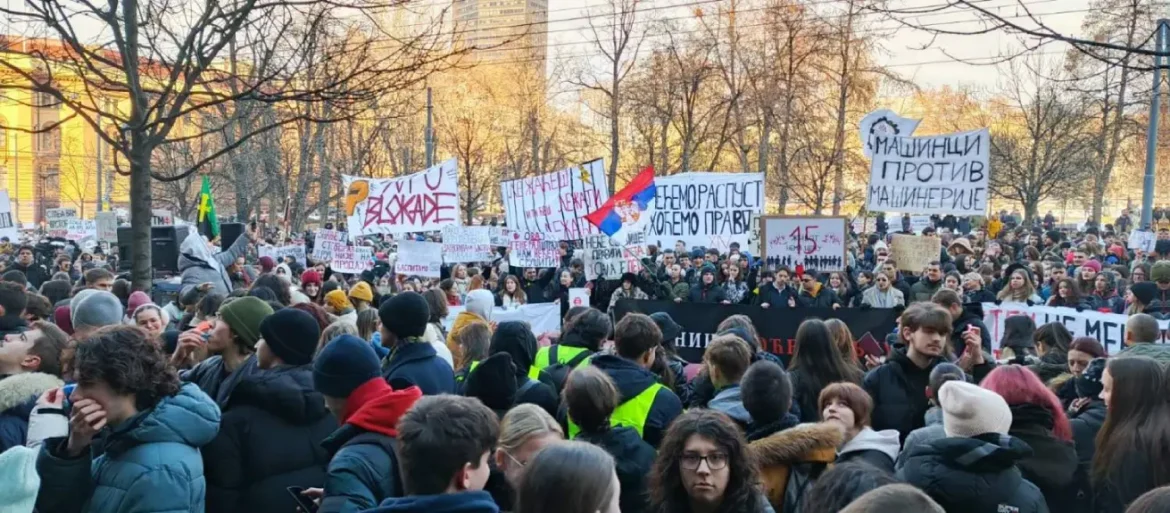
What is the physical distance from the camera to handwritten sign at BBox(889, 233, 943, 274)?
49.2ft

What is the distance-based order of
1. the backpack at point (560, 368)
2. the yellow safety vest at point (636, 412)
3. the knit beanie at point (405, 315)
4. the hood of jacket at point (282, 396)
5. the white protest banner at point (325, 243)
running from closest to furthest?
the hood of jacket at point (282, 396), the yellow safety vest at point (636, 412), the knit beanie at point (405, 315), the backpack at point (560, 368), the white protest banner at point (325, 243)

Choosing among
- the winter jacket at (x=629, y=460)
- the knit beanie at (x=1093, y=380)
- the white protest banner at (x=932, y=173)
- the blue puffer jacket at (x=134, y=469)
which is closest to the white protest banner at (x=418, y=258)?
the white protest banner at (x=932, y=173)

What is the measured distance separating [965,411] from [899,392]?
2.07 meters

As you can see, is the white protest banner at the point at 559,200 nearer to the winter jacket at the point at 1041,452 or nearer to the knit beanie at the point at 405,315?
the knit beanie at the point at 405,315

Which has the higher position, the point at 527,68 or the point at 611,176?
the point at 527,68

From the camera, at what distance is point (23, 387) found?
4543 mm

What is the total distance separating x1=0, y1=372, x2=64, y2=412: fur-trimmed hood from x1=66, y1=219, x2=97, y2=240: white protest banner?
25679 millimetres

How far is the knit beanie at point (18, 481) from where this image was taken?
10.6 feet

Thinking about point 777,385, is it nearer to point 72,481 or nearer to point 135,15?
point 72,481

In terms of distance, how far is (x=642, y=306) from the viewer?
10.7m

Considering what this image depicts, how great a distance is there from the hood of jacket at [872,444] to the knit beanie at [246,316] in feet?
8.51

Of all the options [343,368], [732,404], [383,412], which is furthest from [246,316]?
[732,404]

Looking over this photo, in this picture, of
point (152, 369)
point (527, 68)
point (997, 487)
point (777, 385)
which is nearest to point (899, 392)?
point (777, 385)

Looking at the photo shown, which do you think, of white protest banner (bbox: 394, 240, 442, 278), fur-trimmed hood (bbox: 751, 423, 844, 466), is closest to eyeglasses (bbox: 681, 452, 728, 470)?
fur-trimmed hood (bbox: 751, 423, 844, 466)
